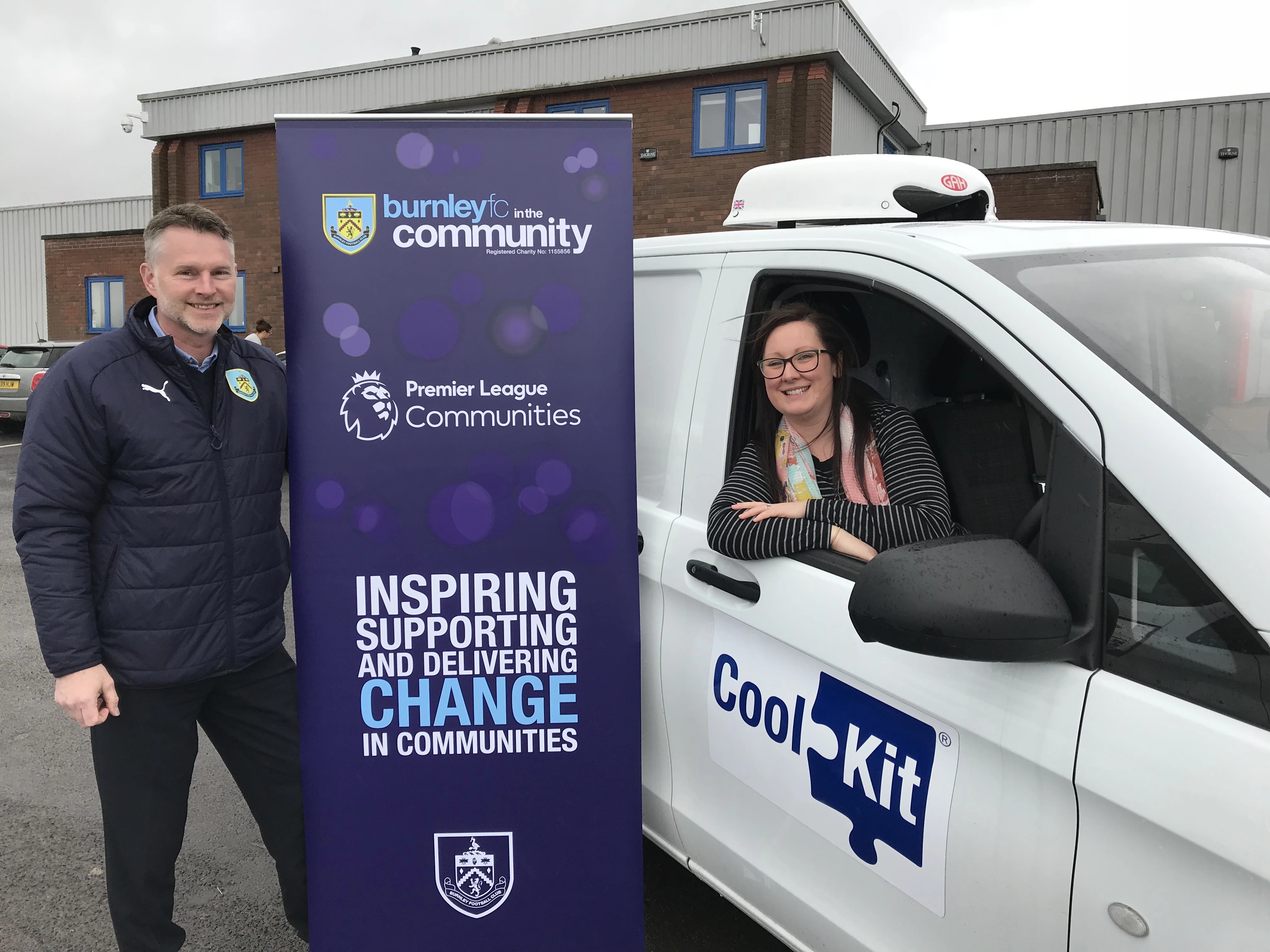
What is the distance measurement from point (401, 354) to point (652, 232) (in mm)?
15403

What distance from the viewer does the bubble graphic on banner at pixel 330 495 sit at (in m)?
2.32

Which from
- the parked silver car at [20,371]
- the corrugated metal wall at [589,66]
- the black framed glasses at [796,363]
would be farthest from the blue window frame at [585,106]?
the black framed glasses at [796,363]

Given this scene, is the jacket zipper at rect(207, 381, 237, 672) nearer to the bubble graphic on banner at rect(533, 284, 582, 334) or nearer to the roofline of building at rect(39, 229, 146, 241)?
the bubble graphic on banner at rect(533, 284, 582, 334)

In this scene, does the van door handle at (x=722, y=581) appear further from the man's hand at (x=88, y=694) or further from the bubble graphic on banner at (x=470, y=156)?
the man's hand at (x=88, y=694)

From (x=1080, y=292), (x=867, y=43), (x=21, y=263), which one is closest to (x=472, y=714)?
(x=1080, y=292)

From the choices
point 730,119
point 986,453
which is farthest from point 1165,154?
point 986,453

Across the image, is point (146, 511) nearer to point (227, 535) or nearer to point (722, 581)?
point (227, 535)

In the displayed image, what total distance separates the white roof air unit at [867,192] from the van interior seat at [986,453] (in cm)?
49

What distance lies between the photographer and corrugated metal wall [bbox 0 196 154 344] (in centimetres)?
2866

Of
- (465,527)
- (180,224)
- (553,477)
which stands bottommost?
(465,527)

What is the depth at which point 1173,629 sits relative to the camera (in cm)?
131

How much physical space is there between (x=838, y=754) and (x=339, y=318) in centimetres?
151

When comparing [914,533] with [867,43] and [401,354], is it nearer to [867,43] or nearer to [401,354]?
[401,354]

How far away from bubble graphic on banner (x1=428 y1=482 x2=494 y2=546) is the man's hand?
817 millimetres
